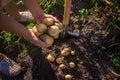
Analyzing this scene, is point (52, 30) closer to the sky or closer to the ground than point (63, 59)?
closer to the sky

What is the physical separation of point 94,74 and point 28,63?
62 cm

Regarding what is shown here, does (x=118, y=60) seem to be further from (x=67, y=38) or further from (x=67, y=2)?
(x=67, y=2)

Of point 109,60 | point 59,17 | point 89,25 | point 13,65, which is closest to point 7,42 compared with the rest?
point 13,65

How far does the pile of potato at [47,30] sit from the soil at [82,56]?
0.42 meters

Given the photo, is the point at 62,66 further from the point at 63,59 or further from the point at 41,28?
the point at 41,28

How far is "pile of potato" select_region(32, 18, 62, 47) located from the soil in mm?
422

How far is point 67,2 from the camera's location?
6.74ft

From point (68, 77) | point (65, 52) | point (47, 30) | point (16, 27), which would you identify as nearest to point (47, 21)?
point (47, 30)

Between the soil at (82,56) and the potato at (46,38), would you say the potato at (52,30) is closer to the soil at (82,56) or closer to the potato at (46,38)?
the potato at (46,38)

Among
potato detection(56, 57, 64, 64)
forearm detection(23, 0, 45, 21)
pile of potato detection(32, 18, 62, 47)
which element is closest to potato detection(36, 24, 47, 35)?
pile of potato detection(32, 18, 62, 47)

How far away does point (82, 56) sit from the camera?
8.00 feet

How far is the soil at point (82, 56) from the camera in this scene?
237cm

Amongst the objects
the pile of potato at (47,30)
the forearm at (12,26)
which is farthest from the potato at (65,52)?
the forearm at (12,26)

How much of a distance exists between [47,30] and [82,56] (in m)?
0.54
